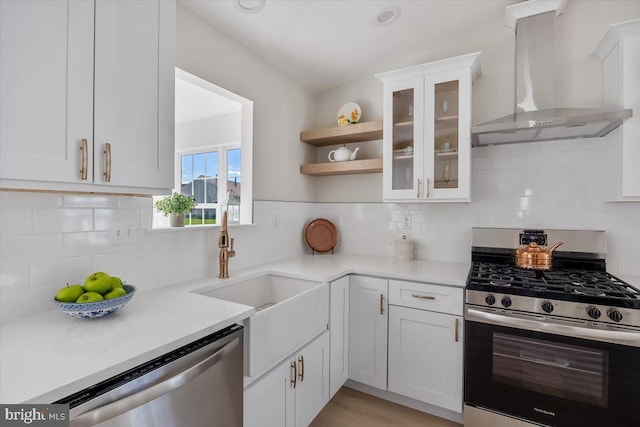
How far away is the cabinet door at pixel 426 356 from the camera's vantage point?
184cm

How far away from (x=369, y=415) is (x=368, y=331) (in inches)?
20.3

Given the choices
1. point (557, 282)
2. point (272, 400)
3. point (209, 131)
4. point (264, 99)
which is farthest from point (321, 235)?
point (209, 131)

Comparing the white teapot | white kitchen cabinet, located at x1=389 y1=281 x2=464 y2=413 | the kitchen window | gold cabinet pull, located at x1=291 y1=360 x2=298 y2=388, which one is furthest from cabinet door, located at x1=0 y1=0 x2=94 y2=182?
the kitchen window

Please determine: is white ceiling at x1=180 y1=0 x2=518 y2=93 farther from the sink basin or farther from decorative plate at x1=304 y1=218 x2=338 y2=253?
the sink basin

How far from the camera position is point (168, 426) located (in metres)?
0.92

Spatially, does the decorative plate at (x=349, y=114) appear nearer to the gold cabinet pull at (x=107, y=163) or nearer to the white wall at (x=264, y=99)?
the white wall at (x=264, y=99)

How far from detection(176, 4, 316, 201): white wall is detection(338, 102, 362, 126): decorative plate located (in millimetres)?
359

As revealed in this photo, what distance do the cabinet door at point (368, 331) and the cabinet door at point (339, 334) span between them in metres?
0.05

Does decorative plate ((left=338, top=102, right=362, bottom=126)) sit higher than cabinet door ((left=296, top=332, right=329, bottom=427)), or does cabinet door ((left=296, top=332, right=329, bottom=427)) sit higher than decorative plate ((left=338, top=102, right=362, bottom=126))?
decorative plate ((left=338, top=102, right=362, bottom=126))

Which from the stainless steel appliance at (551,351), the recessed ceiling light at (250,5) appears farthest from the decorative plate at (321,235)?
the recessed ceiling light at (250,5)

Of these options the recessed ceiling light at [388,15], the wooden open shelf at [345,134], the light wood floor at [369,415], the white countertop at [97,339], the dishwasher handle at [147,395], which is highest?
the recessed ceiling light at [388,15]

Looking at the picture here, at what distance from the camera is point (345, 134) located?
102 inches

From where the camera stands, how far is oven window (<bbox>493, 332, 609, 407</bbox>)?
147cm

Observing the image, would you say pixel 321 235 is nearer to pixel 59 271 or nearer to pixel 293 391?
pixel 293 391
